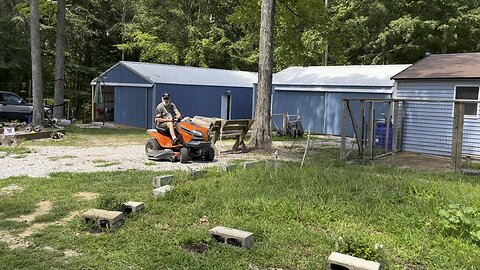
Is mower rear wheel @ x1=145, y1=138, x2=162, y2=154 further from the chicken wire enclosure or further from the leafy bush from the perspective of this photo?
→ the leafy bush

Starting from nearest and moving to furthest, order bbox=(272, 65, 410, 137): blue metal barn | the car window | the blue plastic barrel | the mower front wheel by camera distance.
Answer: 1. the mower front wheel
2. the blue plastic barrel
3. bbox=(272, 65, 410, 137): blue metal barn
4. the car window

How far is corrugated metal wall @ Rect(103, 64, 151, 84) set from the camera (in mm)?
19123

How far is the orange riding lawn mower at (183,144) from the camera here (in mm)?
9406

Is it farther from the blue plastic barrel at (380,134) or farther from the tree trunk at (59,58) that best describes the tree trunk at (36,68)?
the blue plastic barrel at (380,134)

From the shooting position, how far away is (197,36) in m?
28.7

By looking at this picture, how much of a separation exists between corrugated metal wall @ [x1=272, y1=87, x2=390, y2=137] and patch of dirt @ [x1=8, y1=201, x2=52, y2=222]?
1414 cm

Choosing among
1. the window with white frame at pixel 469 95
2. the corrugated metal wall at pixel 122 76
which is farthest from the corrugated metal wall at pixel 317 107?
the corrugated metal wall at pixel 122 76

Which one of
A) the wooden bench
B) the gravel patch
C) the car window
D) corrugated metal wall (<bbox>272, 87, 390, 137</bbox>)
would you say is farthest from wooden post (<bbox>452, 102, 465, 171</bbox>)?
the car window

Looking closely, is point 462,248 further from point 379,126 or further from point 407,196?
point 379,126

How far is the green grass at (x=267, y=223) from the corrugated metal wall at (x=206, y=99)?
1234cm

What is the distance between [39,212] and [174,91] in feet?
45.2

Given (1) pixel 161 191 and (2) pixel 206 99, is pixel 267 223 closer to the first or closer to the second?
(1) pixel 161 191

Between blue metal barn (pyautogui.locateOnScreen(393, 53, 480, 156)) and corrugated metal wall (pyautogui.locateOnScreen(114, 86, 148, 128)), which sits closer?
blue metal barn (pyautogui.locateOnScreen(393, 53, 480, 156))

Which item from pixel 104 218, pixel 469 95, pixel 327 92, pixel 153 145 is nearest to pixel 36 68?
pixel 153 145
